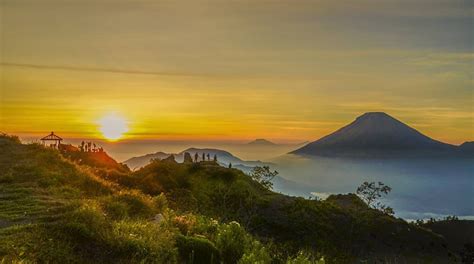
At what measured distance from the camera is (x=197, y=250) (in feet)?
51.7

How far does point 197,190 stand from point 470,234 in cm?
2341

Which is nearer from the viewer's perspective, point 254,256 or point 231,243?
point 254,256

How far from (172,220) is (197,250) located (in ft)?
7.63

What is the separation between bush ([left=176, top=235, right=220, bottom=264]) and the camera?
15.5 m

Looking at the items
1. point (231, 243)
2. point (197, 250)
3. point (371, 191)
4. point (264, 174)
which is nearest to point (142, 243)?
point (197, 250)

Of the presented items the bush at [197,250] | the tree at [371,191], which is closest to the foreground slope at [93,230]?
the bush at [197,250]

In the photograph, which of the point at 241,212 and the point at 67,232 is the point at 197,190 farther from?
the point at 67,232

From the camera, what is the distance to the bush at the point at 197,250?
50.8ft

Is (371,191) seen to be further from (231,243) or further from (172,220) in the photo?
(172,220)

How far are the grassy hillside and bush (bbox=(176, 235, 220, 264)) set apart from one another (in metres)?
0.03

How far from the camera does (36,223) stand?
14.1m

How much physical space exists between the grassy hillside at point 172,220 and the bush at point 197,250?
0.03 meters

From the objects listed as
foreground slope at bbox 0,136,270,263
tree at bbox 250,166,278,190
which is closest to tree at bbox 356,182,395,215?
tree at bbox 250,166,278,190

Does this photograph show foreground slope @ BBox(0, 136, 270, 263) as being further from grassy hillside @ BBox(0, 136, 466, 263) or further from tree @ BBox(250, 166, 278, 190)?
tree @ BBox(250, 166, 278, 190)
